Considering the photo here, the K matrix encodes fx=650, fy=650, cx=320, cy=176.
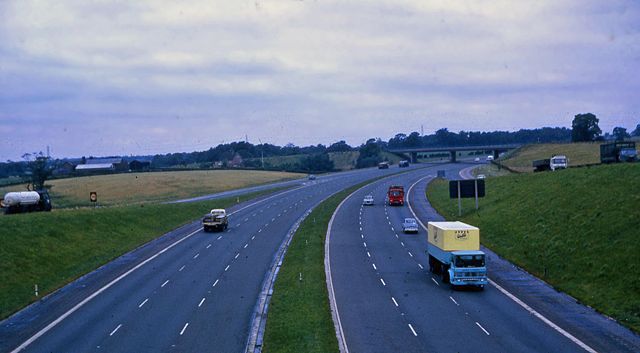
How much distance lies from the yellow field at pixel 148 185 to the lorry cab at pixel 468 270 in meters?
75.6

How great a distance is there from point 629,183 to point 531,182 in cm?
2563

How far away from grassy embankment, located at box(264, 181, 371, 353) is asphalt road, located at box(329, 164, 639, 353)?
3.28ft

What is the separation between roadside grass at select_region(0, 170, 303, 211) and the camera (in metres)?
116

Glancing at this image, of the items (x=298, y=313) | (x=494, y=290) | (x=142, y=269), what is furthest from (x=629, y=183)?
(x=142, y=269)

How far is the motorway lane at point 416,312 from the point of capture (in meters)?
28.4

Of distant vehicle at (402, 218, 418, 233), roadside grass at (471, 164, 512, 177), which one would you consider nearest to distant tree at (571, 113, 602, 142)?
roadside grass at (471, 164, 512, 177)

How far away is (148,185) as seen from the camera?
140 meters

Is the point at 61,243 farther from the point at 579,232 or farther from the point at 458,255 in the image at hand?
the point at 579,232

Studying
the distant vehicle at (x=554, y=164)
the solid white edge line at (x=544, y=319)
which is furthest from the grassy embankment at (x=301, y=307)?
the distant vehicle at (x=554, y=164)

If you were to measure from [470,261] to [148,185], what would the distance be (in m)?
110

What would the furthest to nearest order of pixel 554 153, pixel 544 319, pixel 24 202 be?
pixel 554 153 < pixel 24 202 < pixel 544 319

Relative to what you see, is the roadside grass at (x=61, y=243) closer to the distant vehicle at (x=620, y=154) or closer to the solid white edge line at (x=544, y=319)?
the solid white edge line at (x=544, y=319)

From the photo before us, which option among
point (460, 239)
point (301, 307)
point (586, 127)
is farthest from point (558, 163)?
point (586, 127)

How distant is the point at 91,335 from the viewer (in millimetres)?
31359
